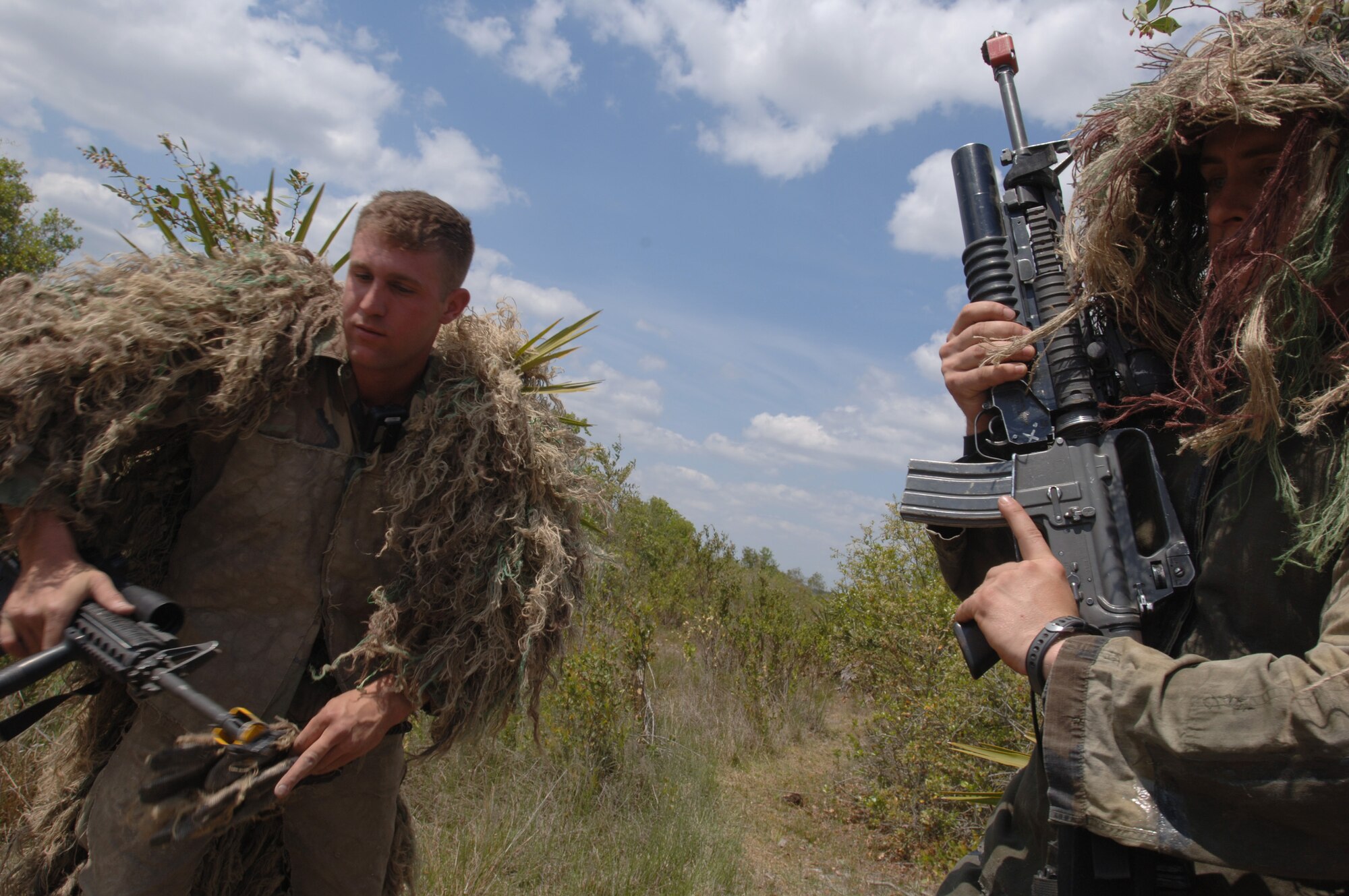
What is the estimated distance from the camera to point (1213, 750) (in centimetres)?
113

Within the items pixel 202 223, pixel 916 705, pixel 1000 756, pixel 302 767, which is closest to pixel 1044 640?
pixel 302 767

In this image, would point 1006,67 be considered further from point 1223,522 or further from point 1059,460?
point 1223,522

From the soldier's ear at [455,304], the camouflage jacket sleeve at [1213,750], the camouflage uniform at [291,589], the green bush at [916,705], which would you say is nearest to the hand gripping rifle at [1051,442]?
the camouflage jacket sleeve at [1213,750]

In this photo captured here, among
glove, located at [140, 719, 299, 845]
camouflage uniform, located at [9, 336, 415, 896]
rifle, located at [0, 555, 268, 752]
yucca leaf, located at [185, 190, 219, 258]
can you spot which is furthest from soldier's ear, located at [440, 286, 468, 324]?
glove, located at [140, 719, 299, 845]

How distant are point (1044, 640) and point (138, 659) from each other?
69.0 inches

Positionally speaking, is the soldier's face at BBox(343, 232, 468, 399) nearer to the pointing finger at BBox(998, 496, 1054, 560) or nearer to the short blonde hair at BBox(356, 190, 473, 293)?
the short blonde hair at BBox(356, 190, 473, 293)

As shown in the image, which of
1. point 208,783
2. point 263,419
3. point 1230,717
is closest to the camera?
point 1230,717

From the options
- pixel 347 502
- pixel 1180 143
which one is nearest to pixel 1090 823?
pixel 1180 143

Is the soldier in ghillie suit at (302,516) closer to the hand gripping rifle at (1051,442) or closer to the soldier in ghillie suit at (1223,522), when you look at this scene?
the hand gripping rifle at (1051,442)

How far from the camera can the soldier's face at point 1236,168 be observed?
4.93 feet

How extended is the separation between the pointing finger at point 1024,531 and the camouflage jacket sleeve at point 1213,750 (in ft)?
1.02

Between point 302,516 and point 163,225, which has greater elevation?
point 163,225

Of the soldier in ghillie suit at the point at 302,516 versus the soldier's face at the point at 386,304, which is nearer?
the soldier in ghillie suit at the point at 302,516

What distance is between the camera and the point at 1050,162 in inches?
80.1
